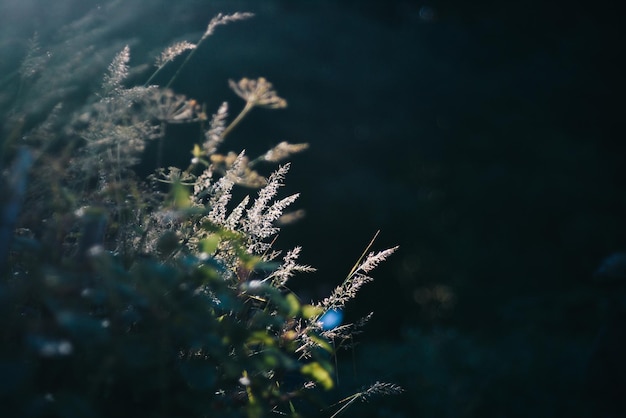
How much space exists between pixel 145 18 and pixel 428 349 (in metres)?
3.57

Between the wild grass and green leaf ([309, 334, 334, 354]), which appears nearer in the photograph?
the wild grass

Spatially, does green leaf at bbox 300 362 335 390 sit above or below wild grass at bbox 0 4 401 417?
below

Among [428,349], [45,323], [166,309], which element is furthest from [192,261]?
[428,349]

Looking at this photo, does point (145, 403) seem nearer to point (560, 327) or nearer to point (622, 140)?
point (560, 327)

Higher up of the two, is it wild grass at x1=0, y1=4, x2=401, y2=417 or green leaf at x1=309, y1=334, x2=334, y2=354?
wild grass at x1=0, y1=4, x2=401, y2=417

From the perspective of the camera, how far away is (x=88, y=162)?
1455mm

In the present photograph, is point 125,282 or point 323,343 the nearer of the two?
point 125,282

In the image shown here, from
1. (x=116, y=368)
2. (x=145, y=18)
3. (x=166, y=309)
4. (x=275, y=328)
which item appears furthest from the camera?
(x=145, y=18)

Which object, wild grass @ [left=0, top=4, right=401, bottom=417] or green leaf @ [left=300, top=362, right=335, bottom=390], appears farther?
green leaf @ [left=300, top=362, right=335, bottom=390]

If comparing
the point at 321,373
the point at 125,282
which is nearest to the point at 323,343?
the point at 321,373

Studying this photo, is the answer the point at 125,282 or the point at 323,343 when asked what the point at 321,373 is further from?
the point at 125,282

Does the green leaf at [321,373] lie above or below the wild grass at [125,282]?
below

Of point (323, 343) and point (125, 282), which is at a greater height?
point (125, 282)

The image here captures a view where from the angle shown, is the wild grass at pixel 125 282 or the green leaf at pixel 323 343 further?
the green leaf at pixel 323 343
